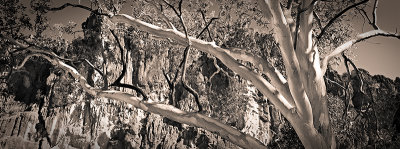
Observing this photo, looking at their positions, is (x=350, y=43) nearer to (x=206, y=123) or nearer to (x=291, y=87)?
(x=291, y=87)

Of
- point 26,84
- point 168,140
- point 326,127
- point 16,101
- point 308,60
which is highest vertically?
point 26,84

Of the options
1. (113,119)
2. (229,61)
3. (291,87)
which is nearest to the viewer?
(291,87)

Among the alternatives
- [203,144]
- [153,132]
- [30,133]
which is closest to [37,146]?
[30,133]

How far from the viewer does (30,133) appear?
22125 millimetres

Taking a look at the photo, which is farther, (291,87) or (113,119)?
(113,119)

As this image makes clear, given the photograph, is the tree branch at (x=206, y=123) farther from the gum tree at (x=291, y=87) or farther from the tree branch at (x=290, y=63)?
the tree branch at (x=290, y=63)

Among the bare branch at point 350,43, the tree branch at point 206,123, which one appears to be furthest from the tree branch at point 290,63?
the tree branch at point 206,123

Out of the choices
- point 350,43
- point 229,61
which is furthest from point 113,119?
point 350,43

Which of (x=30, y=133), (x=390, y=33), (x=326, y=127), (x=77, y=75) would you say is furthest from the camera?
(x=30, y=133)

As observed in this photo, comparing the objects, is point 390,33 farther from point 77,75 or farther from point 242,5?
point 77,75

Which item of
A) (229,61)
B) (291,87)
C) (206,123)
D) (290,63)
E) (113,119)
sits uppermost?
(113,119)

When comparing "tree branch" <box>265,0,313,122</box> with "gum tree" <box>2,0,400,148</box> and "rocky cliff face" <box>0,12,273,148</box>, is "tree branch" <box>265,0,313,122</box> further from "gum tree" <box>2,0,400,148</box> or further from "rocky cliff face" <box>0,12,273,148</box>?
"rocky cliff face" <box>0,12,273,148</box>

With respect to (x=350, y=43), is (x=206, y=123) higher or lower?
lower

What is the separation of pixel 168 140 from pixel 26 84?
14.3 metres
